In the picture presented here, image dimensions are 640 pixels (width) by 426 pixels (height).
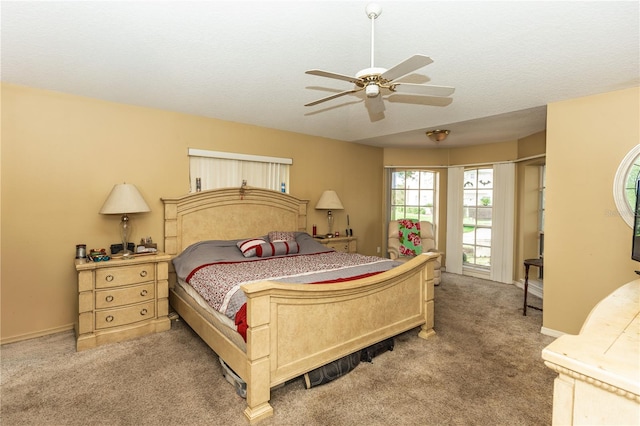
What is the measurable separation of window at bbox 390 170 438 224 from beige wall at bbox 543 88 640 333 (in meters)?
2.86

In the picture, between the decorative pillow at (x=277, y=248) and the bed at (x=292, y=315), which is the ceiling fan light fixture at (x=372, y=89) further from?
the decorative pillow at (x=277, y=248)

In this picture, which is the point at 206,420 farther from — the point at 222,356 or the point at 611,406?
the point at 611,406

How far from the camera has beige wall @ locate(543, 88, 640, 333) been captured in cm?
278

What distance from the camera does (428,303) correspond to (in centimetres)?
305

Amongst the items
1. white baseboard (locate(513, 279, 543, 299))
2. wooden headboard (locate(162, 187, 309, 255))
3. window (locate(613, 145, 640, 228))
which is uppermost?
window (locate(613, 145, 640, 228))

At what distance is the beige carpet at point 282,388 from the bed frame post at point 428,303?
79 millimetres

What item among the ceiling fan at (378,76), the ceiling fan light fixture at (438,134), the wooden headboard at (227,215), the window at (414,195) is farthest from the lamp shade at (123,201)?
the window at (414,195)

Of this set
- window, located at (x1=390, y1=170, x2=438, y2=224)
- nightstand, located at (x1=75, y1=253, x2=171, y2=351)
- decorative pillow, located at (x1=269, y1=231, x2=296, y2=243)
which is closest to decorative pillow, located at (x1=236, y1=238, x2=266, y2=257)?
decorative pillow, located at (x1=269, y1=231, x2=296, y2=243)

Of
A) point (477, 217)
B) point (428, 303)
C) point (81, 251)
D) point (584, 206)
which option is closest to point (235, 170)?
point (81, 251)

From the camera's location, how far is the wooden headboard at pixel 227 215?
365cm

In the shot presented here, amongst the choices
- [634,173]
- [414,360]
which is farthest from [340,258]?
[634,173]

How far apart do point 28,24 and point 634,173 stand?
458cm

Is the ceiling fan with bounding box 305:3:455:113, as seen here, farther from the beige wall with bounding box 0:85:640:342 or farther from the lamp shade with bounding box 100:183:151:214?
the lamp shade with bounding box 100:183:151:214

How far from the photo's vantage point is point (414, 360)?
2.57m
